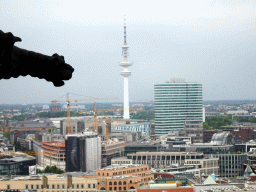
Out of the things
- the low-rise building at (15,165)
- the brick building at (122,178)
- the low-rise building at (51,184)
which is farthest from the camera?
the low-rise building at (15,165)

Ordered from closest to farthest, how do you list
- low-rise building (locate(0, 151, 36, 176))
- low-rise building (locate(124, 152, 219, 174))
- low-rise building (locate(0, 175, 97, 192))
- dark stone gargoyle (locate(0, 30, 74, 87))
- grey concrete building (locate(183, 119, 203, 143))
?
1. dark stone gargoyle (locate(0, 30, 74, 87))
2. low-rise building (locate(0, 175, 97, 192))
3. low-rise building (locate(0, 151, 36, 176))
4. low-rise building (locate(124, 152, 219, 174))
5. grey concrete building (locate(183, 119, 203, 143))

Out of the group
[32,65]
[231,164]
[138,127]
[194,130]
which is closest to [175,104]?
[194,130]

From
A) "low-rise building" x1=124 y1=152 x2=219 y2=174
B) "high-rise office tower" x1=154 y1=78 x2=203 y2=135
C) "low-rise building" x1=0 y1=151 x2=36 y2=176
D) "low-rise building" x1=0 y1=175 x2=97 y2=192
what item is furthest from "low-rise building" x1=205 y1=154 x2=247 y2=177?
"high-rise office tower" x1=154 y1=78 x2=203 y2=135

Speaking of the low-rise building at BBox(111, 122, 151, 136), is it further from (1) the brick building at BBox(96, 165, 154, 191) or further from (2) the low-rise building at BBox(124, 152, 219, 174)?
(1) the brick building at BBox(96, 165, 154, 191)

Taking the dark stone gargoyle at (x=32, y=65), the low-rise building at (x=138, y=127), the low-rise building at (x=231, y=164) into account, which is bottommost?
the low-rise building at (x=231, y=164)

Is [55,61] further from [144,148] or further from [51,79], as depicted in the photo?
[144,148]

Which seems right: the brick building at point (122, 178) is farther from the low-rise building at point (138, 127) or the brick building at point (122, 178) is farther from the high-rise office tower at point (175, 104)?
the low-rise building at point (138, 127)

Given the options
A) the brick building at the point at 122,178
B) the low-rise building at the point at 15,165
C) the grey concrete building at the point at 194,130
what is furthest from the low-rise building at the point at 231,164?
the grey concrete building at the point at 194,130
